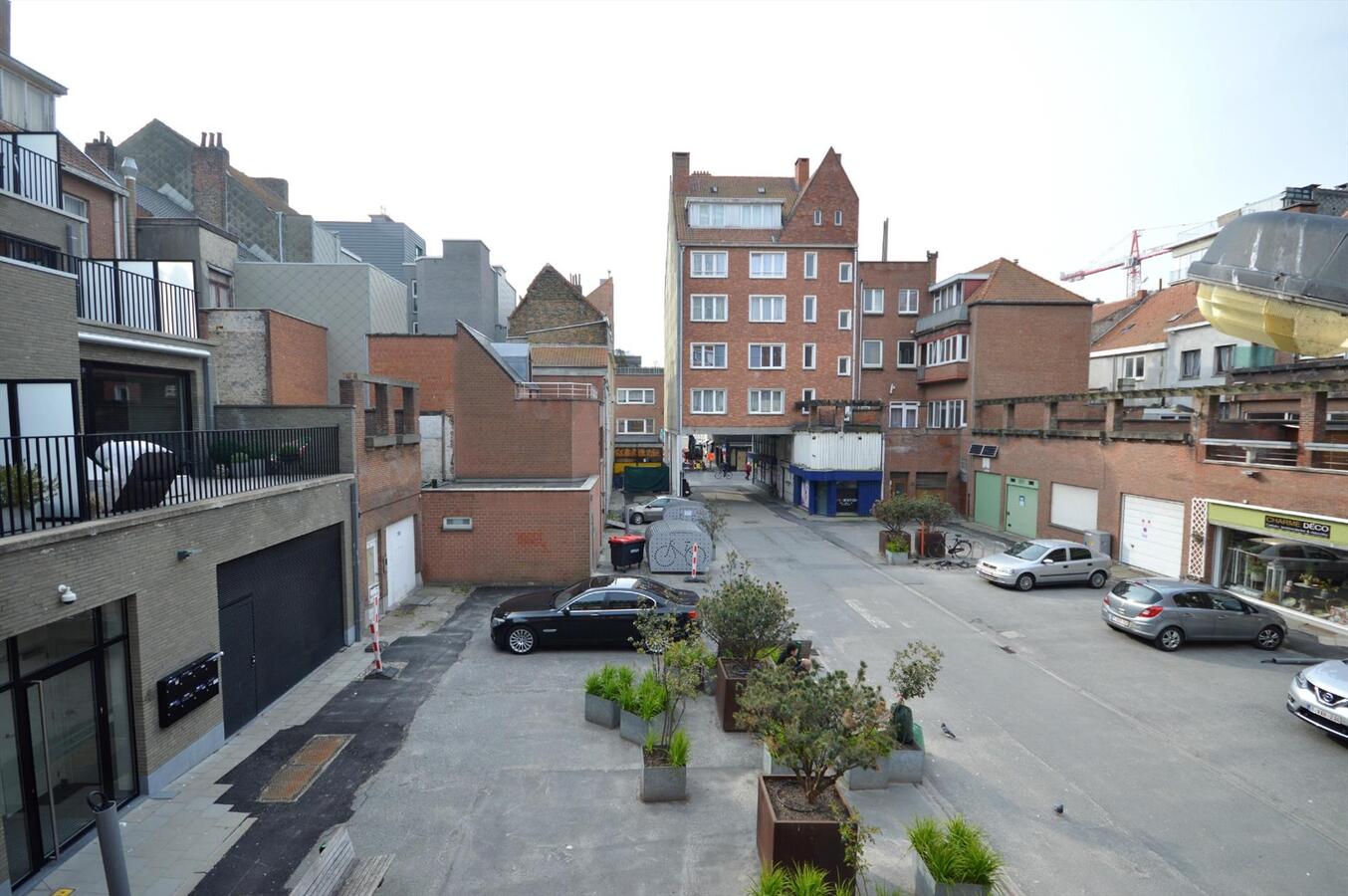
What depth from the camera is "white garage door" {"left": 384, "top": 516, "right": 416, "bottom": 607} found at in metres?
16.4

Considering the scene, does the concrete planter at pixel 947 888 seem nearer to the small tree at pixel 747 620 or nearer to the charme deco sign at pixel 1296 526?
the small tree at pixel 747 620

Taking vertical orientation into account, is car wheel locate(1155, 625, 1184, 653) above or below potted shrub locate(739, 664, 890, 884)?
below

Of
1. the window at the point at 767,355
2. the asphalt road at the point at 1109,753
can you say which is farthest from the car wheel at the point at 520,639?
the window at the point at 767,355

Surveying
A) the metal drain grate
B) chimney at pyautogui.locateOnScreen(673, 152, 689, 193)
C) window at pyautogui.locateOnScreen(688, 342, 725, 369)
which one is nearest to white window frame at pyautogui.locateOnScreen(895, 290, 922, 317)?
window at pyautogui.locateOnScreen(688, 342, 725, 369)

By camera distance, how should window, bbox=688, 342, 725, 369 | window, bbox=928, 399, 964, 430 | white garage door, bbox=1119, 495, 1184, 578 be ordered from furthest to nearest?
window, bbox=688, 342, 725, 369 → window, bbox=928, 399, 964, 430 → white garage door, bbox=1119, 495, 1184, 578

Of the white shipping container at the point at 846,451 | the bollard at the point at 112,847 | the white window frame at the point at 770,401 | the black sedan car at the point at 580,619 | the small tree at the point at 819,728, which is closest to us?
the bollard at the point at 112,847

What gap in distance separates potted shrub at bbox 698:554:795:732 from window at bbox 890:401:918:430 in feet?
103

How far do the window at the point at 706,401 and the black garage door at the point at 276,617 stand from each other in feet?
80.7

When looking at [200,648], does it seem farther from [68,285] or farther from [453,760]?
[68,285]

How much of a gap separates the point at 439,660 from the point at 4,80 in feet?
58.1

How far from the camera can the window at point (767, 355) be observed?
36.6 metres

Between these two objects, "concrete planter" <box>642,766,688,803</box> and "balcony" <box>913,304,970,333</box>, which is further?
"balcony" <box>913,304,970,333</box>

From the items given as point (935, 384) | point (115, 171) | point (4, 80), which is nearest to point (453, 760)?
point (4, 80)

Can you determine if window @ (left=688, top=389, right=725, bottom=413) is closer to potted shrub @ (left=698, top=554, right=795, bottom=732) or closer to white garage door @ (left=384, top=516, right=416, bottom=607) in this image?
white garage door @ (left=384, top=516, right=416, bottom=607)
